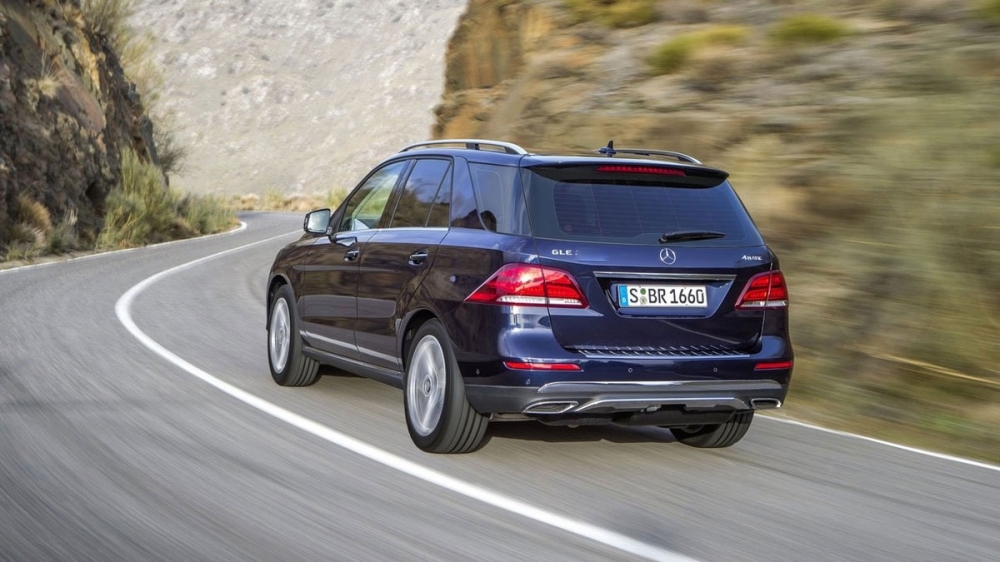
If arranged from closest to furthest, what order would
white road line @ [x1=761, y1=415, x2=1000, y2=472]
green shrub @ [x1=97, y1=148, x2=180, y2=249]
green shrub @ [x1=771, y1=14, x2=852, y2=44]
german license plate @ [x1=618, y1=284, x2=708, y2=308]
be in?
german license plate @ [x1=618, y1=284, x2=708, y2=308], white road line @ [x1=761, y1=415, x2=1000, y2=472], green shrub @ [x1=771, y1=14, x2=852, y2=44], green shrub @ [x1=97, y1=148, x2=180, y2=249]

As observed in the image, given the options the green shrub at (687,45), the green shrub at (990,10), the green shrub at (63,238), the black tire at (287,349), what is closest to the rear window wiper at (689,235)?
the black tire at (287,349)

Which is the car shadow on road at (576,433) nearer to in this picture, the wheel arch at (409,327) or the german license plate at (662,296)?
the wheel arch at (409,327)

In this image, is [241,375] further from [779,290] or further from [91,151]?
[91,151]

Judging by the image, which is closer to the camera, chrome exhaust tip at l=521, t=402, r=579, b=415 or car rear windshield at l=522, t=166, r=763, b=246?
chrome exhaust tip at l=521, t=402, r=579, b=415

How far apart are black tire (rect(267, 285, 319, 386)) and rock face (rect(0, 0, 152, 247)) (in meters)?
15.2

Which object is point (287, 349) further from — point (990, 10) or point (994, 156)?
point (990, 10)

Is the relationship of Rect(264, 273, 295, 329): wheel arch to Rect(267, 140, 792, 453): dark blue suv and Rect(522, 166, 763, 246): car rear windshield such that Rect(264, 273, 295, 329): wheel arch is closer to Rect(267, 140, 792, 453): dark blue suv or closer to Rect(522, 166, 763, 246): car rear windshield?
Rect(267, 140, 792, 453): dark blue suv

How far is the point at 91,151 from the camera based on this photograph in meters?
28.6

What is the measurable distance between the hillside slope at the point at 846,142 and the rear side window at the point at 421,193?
3.17m

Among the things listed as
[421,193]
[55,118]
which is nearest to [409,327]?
[421,193]

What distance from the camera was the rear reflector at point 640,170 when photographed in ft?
20.6

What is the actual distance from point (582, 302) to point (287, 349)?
3430 mm

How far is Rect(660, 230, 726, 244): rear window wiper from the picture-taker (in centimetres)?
611

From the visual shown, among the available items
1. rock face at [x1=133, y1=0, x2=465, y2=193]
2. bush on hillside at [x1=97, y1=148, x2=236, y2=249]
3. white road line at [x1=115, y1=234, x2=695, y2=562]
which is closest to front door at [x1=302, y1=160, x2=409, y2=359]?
white road line at [x1=115, y1=234, x2=695, y2=562]
